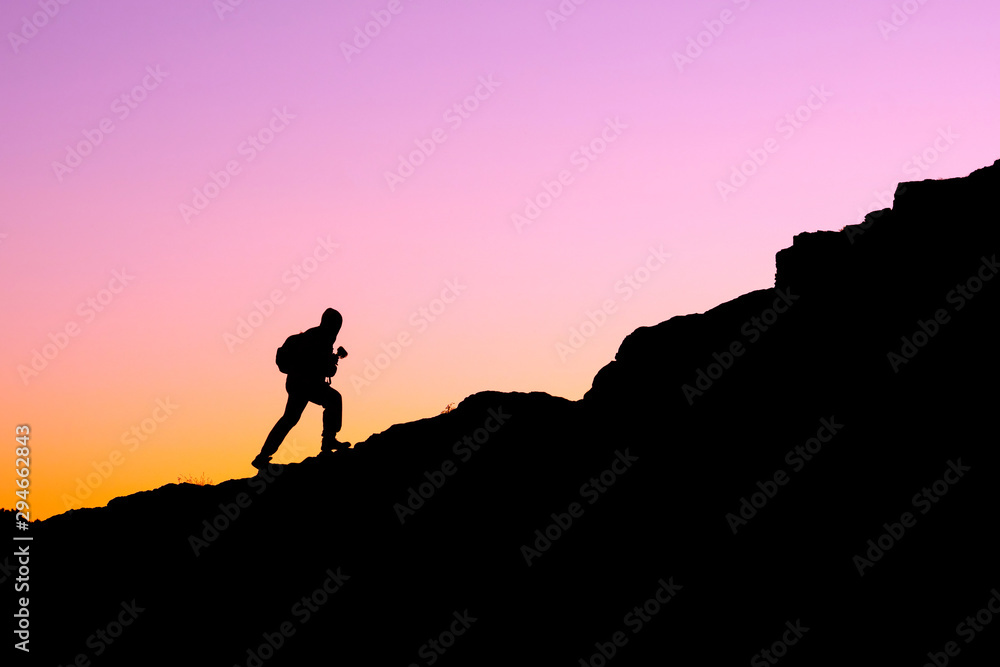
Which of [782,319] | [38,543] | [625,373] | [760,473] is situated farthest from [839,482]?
[38,543]
